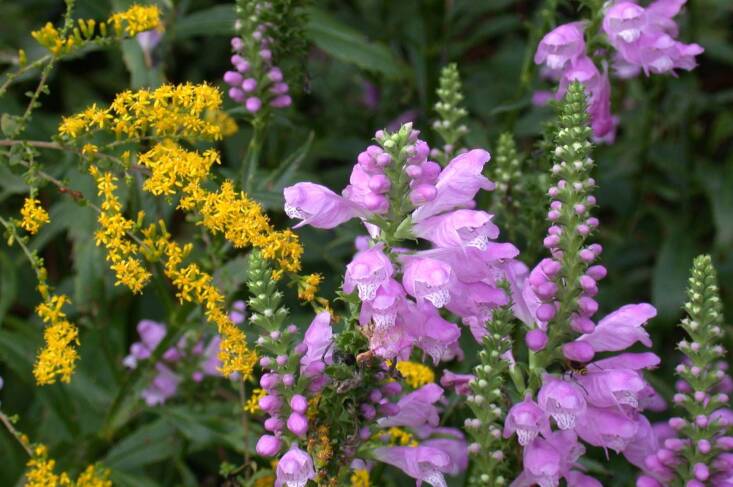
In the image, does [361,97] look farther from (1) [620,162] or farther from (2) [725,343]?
(2) [725,343]

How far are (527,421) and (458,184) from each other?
511 mm

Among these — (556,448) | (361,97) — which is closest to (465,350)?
(556,448)

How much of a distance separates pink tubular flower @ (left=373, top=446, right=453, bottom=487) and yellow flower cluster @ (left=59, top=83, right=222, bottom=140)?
89 centimetres

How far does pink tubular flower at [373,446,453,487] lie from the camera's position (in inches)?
87.0

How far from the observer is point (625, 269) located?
187 inches

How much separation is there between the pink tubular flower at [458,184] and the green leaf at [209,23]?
1.82 metres

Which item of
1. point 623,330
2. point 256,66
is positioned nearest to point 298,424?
point 623,330

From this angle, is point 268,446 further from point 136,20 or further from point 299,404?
point 136,20

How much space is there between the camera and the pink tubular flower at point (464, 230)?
1981mm

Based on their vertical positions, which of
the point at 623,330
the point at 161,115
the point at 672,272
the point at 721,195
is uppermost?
the point at 161,115

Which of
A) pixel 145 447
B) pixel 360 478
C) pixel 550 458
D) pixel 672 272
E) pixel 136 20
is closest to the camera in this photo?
pixel 550 458

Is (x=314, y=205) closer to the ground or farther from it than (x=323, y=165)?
farther from it

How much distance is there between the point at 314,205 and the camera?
2.06 m

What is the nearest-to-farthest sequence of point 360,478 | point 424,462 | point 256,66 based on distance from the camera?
point 424,462 → point 360,478 → point 256,66
